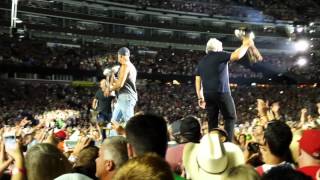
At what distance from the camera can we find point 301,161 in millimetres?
3709

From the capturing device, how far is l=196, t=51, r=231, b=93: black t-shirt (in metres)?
7.30

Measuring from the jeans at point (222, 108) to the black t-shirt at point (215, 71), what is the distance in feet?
0.30

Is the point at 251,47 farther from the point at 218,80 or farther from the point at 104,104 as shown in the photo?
the point at 104,104

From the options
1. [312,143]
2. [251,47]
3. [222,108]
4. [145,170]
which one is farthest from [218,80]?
[145,170]

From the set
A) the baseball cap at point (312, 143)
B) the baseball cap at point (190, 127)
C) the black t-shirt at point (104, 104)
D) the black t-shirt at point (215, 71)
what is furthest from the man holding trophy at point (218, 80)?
the black t-shirt at point (104, 104)

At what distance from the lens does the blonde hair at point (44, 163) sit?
3.40 m

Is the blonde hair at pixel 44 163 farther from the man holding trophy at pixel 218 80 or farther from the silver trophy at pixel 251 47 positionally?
the silver trophy at pixel 251 47

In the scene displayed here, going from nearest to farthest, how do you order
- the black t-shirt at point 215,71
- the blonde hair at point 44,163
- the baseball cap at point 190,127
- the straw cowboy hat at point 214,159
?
1. the straw cowboy hat at point 214,159
2. the blonde hair at point 44,163
3. the baseball cap at point 190,127
4. the black t-shirt at point 215,71

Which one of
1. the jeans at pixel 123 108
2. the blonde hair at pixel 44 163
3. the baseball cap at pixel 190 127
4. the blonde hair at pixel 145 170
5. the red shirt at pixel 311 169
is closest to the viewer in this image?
the blonde hair at pixel 145 170

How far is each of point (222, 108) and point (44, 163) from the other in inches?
170

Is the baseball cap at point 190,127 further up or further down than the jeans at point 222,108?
further up

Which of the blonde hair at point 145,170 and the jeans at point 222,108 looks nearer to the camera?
the blonde hair at point 145,170

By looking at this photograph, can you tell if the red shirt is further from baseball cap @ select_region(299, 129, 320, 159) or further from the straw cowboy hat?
the straw cowboy hat

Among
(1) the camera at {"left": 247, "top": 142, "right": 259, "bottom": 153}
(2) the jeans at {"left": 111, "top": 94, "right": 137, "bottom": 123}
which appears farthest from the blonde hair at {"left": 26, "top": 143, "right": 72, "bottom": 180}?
(2) the jeans at {"left": 111, "top": 94, "right": 137, "bottom": 123}
